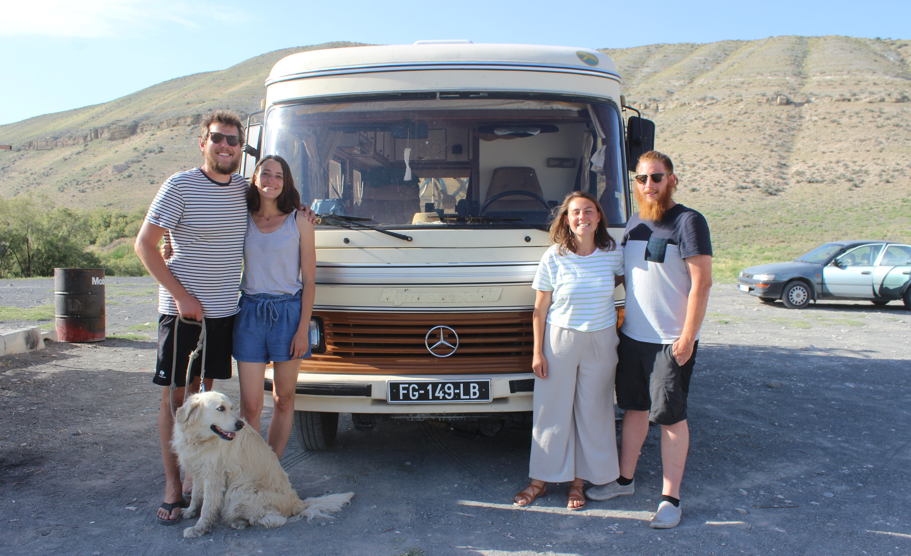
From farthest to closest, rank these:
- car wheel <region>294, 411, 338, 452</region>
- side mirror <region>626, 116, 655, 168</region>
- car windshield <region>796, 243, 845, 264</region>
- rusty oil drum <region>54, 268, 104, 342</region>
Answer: car windshield <region>796, 243, 845, 264</region>
rusty oil drum <region>54, 268, 104, 342</region>
side mirror <region>626, 116, 655, 168</region>
car wheel <region>294, 411, 338, 452</region>

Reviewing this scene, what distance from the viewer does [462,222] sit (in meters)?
4.22

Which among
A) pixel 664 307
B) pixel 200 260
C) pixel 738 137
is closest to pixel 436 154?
pixel 200 260

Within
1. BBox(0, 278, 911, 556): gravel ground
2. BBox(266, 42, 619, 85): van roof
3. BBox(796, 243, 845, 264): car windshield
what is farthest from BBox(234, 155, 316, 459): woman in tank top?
BBox(796, 243, 845, 264): car windshield

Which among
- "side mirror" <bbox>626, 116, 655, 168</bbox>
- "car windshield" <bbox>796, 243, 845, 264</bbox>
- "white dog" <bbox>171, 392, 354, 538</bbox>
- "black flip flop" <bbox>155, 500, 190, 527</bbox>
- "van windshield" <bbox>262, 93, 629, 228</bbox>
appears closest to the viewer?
"white dog" <bbox>171, 392, 354, 538</bbox>

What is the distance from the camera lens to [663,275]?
3.60 m

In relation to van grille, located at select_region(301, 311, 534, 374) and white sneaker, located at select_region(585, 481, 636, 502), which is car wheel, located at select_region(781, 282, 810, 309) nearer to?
white sneaker, located at select_region(585, 481, 636, 502)

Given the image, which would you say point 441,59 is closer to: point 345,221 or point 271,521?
point 345,221

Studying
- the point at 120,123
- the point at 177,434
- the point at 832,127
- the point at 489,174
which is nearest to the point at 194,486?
the point at 177,434

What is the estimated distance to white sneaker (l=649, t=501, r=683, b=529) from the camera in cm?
356

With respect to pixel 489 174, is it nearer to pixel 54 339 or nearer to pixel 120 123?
pixel 54 339

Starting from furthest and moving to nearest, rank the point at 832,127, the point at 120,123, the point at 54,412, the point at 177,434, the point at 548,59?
the point at 120,123 → the point at 832,127 → the point at 54,412 → the point at 548,59 → the point at 177,434

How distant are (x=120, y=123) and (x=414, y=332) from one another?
89.5 meters

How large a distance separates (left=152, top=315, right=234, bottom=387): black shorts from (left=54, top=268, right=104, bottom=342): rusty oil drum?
23.2 ft

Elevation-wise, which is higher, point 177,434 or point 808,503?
point 177,434
